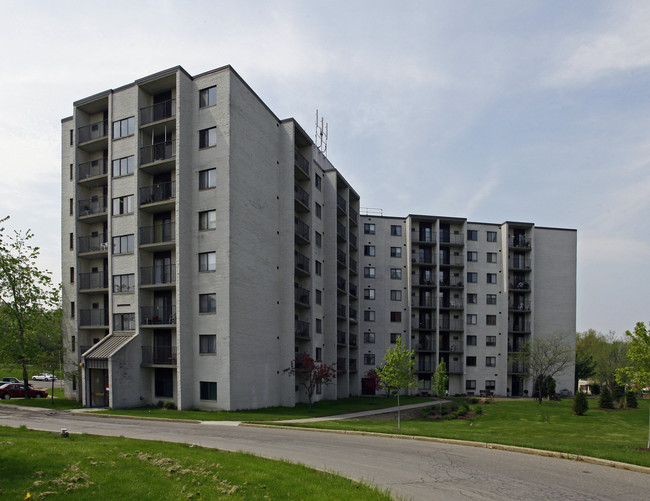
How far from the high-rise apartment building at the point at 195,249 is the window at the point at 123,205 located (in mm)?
117

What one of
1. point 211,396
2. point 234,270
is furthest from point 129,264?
point 211,396

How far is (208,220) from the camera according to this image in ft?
111

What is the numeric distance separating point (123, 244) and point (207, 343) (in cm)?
1023

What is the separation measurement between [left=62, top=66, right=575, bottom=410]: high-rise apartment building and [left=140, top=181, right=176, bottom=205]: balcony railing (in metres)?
0.16

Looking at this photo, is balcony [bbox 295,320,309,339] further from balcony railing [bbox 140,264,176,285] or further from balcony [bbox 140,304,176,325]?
balcony railing [bbox 140,264,176,285]

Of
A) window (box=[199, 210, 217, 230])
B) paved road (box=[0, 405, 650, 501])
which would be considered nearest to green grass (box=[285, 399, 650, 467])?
paved road (box=[0, 405, 650, 501])

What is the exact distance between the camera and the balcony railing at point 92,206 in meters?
39.5

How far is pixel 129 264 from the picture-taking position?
1393 inches

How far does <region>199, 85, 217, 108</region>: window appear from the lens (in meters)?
34.5

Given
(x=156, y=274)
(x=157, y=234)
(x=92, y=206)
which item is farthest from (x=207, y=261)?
(x=92, y=206)

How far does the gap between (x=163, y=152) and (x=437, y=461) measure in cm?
2961

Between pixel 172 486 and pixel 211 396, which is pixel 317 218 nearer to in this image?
pixel 211 396

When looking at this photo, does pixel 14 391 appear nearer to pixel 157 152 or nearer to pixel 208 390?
pixel 208 390

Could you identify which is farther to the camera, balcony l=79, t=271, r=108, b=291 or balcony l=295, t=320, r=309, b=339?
balcony l=295, t=320, r=309, b=339
